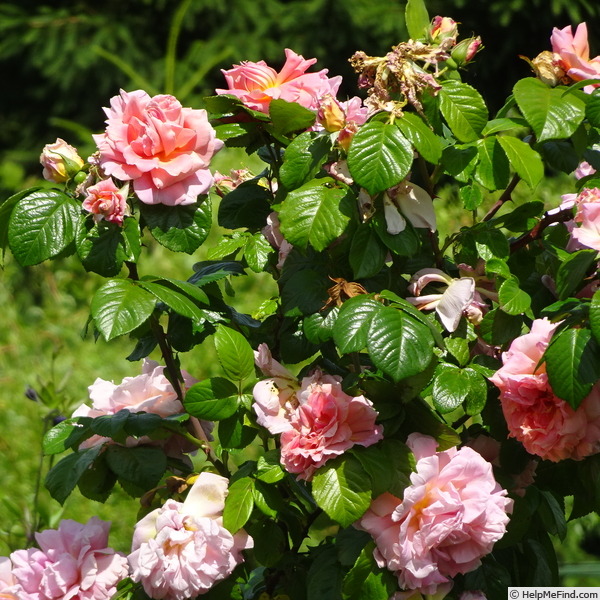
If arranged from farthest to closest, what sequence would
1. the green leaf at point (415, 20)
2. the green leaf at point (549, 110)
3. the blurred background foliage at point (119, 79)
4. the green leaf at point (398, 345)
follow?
the blurred background foliage at point (119, 79) → the green leaf at point (415, 20) → the green leaf at point (549, 110) → the green leaf at point (398, 345)

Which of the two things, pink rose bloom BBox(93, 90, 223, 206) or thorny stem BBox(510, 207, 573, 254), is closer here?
pink rose bloom BBox(93, 90, 223, 206)

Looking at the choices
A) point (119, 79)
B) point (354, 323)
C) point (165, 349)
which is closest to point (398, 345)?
point (354, 323)

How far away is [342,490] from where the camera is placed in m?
1.01

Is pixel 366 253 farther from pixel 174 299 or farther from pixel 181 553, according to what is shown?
pixel 181 553

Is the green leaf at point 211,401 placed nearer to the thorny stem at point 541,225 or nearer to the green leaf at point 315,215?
the green leaf at point 315,215

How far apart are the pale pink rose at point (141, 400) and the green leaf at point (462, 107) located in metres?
0.53

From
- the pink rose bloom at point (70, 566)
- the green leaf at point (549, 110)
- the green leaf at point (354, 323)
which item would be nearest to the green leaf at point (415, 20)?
the green leaf at point (549, 110)

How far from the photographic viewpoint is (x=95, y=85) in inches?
255

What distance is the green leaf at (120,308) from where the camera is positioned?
3.21ft

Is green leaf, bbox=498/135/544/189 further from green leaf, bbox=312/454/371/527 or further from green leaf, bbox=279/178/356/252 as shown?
green leaf, bbox=312/454/371/527

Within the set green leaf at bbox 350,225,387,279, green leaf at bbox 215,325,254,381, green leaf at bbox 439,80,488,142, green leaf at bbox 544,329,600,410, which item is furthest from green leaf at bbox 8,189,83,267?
green leaf at bbox 544,329,600,410

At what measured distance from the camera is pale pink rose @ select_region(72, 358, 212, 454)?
126 centimetres

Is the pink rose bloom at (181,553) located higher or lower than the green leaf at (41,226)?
lower

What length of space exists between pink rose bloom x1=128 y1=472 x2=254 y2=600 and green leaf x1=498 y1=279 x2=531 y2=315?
41 cm
